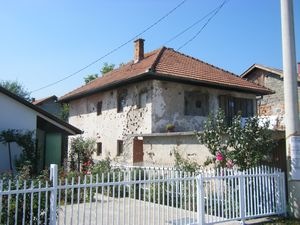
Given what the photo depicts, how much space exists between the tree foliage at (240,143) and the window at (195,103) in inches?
345

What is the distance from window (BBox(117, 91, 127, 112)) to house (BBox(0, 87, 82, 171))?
4657 mm

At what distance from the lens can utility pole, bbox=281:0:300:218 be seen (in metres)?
9.03

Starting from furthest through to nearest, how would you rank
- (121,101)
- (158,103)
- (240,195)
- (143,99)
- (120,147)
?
(121,101)
(120,147)
(143,99)
(158,103)
(240,195)

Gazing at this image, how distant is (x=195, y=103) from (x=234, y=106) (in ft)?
9.18

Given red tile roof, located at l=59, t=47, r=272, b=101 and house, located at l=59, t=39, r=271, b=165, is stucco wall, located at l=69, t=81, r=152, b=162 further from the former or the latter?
red tile roof, located at l=59, t=47, r=272, b=101

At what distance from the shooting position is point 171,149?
15047 millimetres

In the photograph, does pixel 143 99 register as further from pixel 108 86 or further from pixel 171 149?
pixel 171 149

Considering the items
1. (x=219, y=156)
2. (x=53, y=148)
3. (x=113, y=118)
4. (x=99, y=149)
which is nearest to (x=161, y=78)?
(x=113, y=118)

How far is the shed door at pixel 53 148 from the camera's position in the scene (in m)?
16.6

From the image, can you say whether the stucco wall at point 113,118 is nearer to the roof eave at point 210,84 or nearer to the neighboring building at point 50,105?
the roof eave at point 210,84

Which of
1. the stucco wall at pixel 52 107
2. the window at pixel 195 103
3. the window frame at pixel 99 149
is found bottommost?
the window frame at pixel 99 149

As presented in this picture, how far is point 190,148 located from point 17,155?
7.02 m

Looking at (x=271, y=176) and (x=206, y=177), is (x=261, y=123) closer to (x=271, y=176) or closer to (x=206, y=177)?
(x=271, y=176)

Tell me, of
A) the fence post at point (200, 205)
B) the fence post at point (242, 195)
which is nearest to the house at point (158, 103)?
the fence post at point (242, 195)
